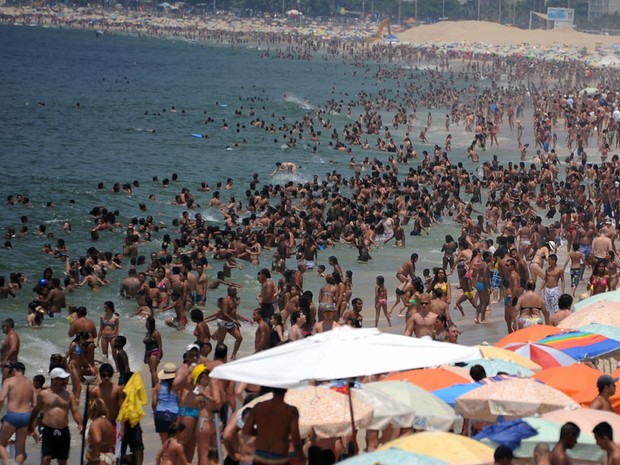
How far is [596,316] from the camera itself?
12344 mm

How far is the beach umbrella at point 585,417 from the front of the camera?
8523mm

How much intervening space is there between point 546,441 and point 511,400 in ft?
2.78

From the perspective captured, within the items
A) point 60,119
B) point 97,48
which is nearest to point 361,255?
point 60,119

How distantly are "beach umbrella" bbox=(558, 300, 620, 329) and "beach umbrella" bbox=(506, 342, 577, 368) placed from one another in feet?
3.30

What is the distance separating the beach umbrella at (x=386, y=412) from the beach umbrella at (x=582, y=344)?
2.69 metres

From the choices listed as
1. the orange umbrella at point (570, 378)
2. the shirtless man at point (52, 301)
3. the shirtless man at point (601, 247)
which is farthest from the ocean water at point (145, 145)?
the orange umbrella at point (570, 378)

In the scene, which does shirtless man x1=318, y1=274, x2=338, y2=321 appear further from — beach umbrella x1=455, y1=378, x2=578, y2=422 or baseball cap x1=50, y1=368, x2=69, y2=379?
beach umbrella x1=455, y1=378, x2=578, y2=422

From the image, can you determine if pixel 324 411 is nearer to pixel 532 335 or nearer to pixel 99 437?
pixel 99 437

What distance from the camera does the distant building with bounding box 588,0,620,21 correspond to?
138 m

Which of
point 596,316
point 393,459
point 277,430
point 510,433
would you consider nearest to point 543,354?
point 596,316

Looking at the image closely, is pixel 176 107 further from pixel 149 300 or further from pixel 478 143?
pixel 149 300

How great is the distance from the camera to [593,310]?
492 inches

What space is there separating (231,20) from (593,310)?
461ft

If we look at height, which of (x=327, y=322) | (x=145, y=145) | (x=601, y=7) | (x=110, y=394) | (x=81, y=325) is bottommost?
(x=145, y=145)
